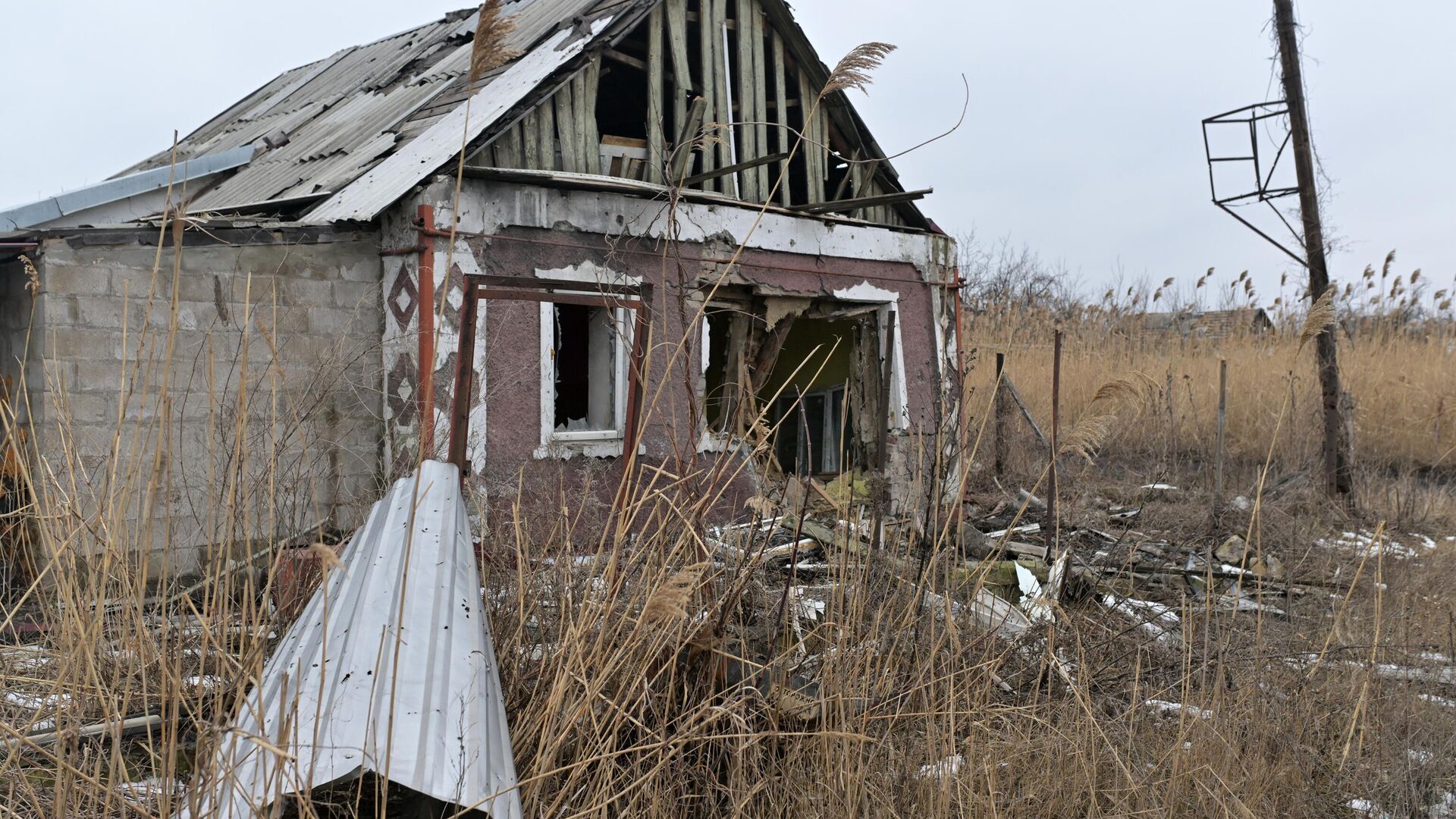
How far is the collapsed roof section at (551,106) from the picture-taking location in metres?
7.27

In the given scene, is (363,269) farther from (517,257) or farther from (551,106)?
(551,106)

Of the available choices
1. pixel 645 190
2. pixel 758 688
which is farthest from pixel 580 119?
pixel 758 688

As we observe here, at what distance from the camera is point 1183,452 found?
38.9 ft

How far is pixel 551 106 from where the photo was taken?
7.55 m

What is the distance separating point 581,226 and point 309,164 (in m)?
2.74

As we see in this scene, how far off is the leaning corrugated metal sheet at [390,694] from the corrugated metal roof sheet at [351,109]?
171 inches

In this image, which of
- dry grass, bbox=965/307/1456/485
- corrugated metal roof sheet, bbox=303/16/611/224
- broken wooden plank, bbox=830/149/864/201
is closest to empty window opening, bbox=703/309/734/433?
broken wooden plank, bbox=830/149/864/201

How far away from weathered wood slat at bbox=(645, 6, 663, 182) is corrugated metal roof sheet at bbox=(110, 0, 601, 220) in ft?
2.57

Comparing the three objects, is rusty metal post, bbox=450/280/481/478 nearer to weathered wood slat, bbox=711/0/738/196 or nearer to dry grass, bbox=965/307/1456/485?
weathered wood slat, bbox=711/0/738/196

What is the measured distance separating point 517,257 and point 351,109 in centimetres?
379

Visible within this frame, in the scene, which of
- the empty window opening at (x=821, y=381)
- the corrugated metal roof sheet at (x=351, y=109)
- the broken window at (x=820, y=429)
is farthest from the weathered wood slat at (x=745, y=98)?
the broken window at (x=820, y=429)

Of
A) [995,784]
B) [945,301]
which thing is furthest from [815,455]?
[995,784]

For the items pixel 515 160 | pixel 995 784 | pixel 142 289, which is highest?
pixel 515 160

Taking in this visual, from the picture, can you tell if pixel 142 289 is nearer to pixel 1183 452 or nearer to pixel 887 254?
pixel 887 254
